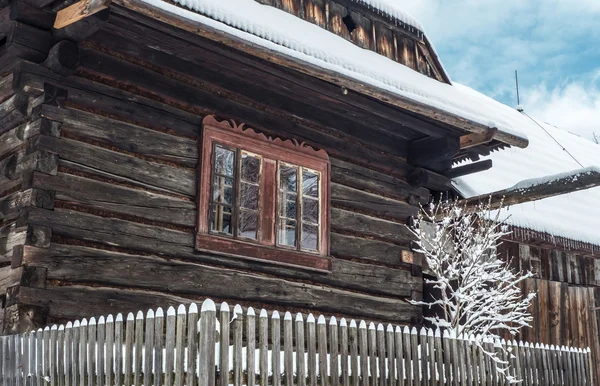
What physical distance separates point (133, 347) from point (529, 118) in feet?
54.3

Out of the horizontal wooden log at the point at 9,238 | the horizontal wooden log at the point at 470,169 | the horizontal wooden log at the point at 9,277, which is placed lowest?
the horizontal wooden log at the point at 9,277

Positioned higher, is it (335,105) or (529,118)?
(529,118)

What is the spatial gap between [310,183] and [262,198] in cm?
88

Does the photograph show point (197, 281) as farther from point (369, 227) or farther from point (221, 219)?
point (369, 227)

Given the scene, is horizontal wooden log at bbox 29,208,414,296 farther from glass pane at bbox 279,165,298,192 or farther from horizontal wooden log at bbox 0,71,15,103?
horizontal wooden log at bbox 0,71,15,103

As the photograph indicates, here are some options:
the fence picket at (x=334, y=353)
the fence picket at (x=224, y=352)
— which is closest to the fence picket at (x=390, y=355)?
the fence picket at (x=334, y=353)

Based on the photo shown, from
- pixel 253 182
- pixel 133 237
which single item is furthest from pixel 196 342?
pixel 253 182

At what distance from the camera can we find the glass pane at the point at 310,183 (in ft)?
31.3

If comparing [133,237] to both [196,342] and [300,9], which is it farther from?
[300,9]

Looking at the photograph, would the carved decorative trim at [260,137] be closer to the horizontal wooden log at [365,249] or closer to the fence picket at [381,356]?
the horizontal wooden log at [365,249]

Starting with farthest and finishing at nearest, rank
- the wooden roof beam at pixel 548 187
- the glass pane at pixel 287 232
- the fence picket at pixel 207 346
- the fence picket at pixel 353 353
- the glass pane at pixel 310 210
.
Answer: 1. the wooden roof beam at pixel 548 187
2. the glass pane at pixel 310 210
3. the glass pane at pixel 287 232
4. the fence picket at pixel 353 353
5. the fence picket at pixel 207 346

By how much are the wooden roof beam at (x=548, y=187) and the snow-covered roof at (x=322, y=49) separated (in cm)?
73

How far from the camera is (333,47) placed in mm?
9570

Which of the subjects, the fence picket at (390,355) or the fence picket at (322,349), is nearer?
the fence picket at (322,349)
